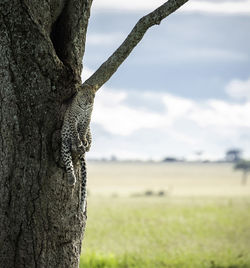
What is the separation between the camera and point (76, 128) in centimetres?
666

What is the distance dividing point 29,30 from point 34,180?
1738 mm

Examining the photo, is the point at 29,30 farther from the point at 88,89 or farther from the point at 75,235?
the point at 75,235

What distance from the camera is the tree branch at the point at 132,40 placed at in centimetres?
699

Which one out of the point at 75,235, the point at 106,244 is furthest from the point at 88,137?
the point at 106,244

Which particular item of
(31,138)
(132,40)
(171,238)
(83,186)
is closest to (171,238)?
(171,238)

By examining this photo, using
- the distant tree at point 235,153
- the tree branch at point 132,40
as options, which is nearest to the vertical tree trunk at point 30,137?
the tree branch at point 132,40

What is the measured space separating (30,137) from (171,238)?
44.1ft

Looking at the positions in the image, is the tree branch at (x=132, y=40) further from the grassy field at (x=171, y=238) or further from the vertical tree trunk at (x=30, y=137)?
the grassy field at (x=171, y=238)

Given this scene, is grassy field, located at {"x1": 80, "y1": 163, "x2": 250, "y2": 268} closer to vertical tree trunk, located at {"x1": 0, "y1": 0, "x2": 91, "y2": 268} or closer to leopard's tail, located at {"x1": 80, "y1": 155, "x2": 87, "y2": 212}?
leopard's tail, located at {"x1": 80, "y1": 155, "x2": 87, "y2": 212}

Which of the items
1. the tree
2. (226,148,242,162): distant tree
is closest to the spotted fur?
the tree

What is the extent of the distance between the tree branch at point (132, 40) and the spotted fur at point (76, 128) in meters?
0.29

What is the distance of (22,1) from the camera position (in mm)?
6602

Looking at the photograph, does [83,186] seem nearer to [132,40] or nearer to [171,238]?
[132,40]

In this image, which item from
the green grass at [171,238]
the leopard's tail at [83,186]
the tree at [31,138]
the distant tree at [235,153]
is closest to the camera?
the tree at [31,138]
